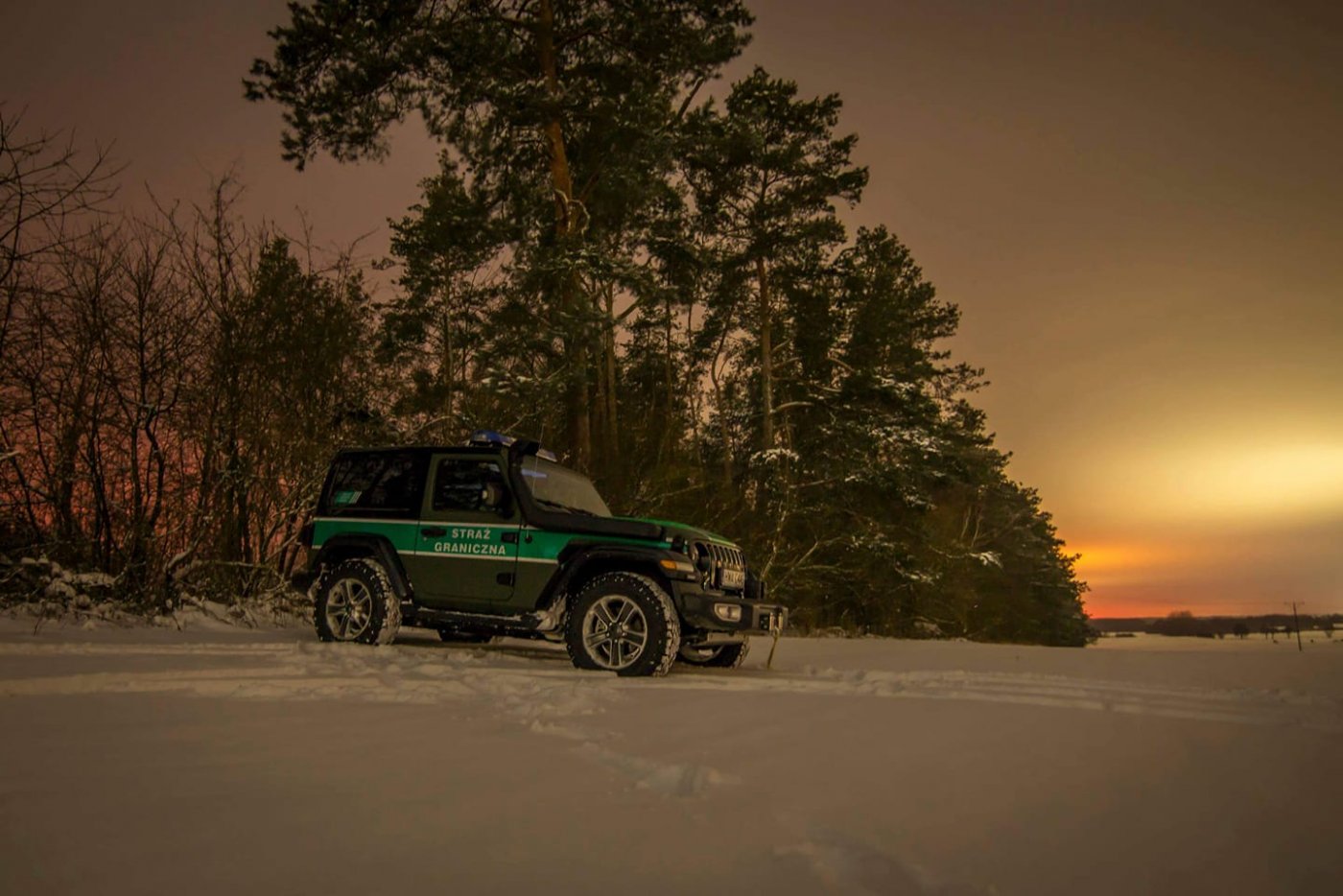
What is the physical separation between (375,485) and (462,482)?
1.03 metres

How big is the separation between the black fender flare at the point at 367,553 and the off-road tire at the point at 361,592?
0.19 feet

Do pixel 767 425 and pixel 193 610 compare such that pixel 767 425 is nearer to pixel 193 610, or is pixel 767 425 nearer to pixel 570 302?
pixel 570 302

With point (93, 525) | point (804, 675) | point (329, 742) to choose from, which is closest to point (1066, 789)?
point (329, 742)

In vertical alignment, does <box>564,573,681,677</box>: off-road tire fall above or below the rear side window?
below

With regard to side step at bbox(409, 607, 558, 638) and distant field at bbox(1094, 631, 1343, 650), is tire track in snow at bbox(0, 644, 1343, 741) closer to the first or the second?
side step at bbox(409, 607, 558, 638)

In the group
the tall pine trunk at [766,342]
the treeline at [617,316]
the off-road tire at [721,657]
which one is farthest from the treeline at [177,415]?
the tall pine trunk at [766,342]

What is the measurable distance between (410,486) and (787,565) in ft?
35.6

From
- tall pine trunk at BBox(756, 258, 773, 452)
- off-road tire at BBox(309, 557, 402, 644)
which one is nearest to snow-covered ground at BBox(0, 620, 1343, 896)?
off-road tire at BBox(309, 557, 402, 644)

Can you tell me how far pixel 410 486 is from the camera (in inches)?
302

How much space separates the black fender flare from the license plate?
9.33 feet

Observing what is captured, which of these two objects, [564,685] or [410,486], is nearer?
[564,685]

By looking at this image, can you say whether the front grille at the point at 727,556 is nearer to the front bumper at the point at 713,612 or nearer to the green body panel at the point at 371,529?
the front bumper at the point at 713,612

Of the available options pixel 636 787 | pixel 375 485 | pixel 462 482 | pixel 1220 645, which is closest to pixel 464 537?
pixel 462 482

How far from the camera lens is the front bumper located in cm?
639
